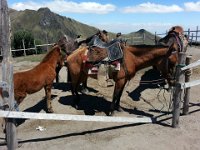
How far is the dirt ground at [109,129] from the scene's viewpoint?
20.1 feet

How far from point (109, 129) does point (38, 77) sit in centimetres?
204

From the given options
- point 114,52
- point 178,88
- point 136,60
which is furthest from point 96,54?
point 178,88

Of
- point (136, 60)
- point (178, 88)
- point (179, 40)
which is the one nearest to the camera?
point (178, 88)

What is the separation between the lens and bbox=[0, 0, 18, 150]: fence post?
4.77 meters

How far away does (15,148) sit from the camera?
5.63 metres

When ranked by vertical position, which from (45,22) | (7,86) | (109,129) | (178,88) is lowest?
(109,129)

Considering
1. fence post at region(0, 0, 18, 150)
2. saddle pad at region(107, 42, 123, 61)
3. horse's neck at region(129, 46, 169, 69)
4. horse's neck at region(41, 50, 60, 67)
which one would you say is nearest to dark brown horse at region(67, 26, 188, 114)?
horse's neck at region(129, 46, 169, 69)

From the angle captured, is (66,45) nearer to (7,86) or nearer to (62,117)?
(62,117)

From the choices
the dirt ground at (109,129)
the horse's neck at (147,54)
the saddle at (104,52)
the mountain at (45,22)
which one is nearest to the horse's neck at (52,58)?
the saddle at (104,52)

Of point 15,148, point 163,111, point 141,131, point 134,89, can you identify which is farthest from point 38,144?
point 134,89

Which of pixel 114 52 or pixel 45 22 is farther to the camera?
pixel 45 22

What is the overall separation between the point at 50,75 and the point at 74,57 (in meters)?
0.92

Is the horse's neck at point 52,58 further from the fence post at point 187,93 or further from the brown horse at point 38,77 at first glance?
the fence post at point 187,93

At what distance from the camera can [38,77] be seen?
7.58 metres
